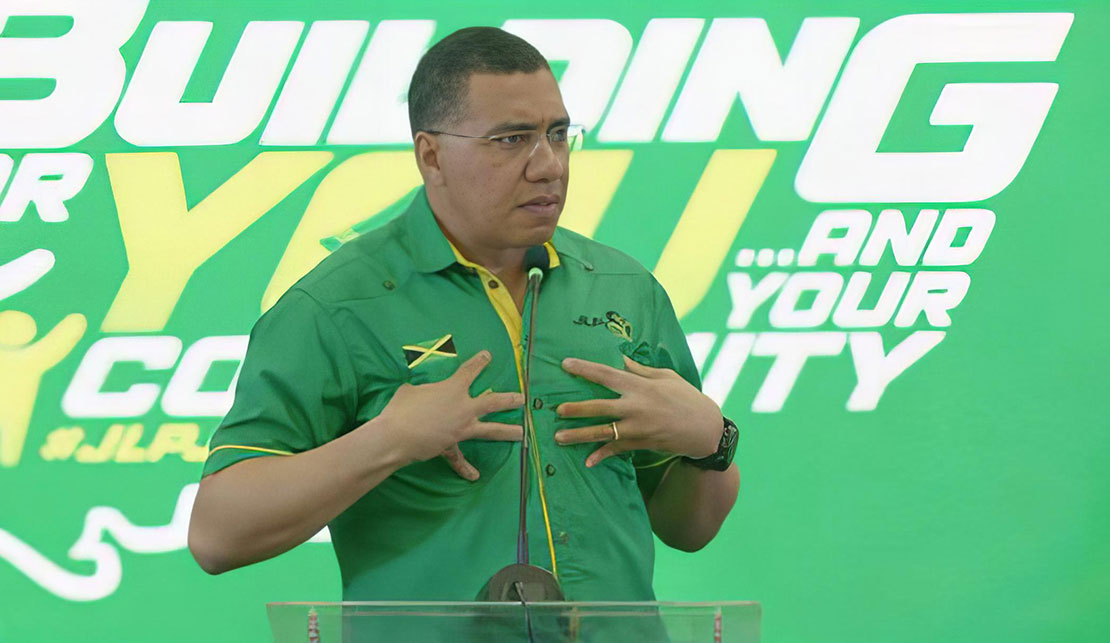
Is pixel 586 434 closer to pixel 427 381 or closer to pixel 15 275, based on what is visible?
pixel 427 381

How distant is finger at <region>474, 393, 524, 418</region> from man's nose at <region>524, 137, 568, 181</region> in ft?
1.16

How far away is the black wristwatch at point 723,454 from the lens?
2186 millimetres

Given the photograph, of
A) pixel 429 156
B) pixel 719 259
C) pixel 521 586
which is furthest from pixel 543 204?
pixel 719 259

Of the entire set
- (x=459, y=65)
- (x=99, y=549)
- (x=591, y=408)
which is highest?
(x=459, y=65)

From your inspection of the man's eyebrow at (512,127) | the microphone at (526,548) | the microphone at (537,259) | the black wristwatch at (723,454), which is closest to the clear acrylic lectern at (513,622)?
the microphone at (526,548)

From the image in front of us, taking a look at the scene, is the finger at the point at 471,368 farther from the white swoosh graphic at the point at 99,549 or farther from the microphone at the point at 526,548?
the white swoosh graphic at the point at 99,549

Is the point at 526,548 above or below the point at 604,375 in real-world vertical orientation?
below

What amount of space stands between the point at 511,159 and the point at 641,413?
0.43 m

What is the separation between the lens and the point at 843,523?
4.31 meters

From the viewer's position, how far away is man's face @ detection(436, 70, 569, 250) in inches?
81.0

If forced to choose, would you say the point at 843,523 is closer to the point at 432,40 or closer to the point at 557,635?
the point at 432,40

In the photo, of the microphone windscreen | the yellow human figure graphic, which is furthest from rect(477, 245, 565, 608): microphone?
the yellow human figure graphic

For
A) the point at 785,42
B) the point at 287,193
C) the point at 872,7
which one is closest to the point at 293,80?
the point at 287,193

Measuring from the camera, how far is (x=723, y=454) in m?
2.19
